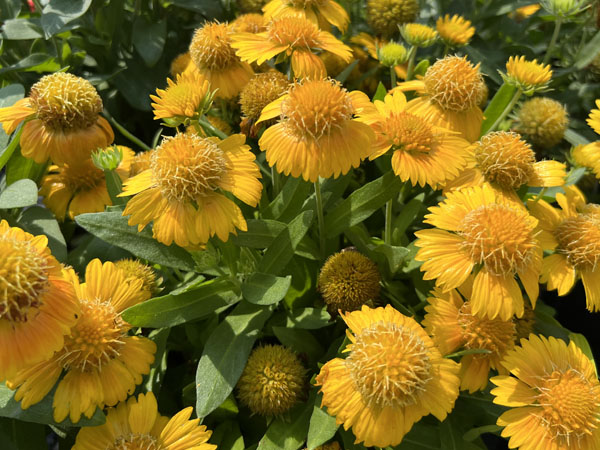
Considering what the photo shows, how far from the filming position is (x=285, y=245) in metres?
1.09

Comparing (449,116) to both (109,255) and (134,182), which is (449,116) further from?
(109,255)

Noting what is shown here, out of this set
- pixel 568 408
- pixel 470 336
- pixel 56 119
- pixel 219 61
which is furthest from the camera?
pixel 219 61

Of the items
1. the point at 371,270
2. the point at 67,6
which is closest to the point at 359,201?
the point at 371,270

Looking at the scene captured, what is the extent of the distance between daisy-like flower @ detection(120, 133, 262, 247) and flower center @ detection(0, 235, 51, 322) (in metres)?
0.20

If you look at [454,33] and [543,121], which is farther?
[543,121]

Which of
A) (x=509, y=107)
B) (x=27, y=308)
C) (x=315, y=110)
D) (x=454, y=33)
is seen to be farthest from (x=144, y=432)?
(x=454, y=33)

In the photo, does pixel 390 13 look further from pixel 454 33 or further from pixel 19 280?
pixel 19 280

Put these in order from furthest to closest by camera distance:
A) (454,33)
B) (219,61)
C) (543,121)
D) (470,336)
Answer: (543,121) < (454,33) < (219,61) < (470,336)

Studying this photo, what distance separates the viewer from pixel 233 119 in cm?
159

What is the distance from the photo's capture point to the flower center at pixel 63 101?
4.00ft

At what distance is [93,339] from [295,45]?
779 millimetres

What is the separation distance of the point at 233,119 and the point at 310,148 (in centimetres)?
67

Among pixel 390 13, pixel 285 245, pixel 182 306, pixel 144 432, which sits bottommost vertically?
pixel 144 432

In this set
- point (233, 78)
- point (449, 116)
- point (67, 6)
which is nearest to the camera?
point (449, 116)
